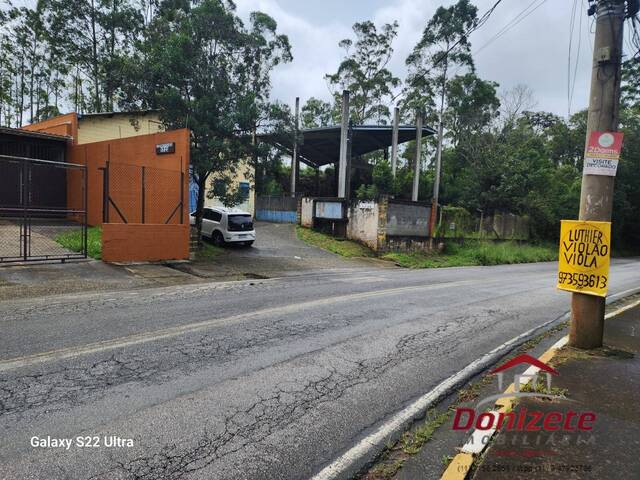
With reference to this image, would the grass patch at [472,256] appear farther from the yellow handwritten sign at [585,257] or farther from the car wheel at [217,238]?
the yellow handwritten sign at [585,257]

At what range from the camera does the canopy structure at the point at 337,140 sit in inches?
1250

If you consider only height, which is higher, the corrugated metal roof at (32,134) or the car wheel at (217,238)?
the corrugated metal roof at (32,134)

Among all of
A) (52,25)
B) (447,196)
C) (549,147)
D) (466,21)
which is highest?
(466,21)

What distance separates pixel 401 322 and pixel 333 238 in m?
16.9

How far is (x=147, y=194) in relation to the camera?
15609mm

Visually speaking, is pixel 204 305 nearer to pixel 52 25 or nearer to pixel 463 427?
pixel 463 427

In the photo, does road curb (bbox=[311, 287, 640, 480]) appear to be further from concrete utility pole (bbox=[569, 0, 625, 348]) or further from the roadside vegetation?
the roadside vegetation

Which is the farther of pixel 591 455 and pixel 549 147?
pixel 549 147

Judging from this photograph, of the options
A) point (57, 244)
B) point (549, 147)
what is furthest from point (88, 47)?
point (549, 147)

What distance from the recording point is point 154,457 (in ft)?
9.44

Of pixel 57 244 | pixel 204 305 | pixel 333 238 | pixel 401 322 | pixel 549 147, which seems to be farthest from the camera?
pixel 549 147

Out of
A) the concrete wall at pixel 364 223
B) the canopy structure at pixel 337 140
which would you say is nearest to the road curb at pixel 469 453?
the concrete wall at pixel 364 223

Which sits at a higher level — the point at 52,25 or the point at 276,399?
the point at 52,25

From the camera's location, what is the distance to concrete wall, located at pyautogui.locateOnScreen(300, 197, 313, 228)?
26.0m
